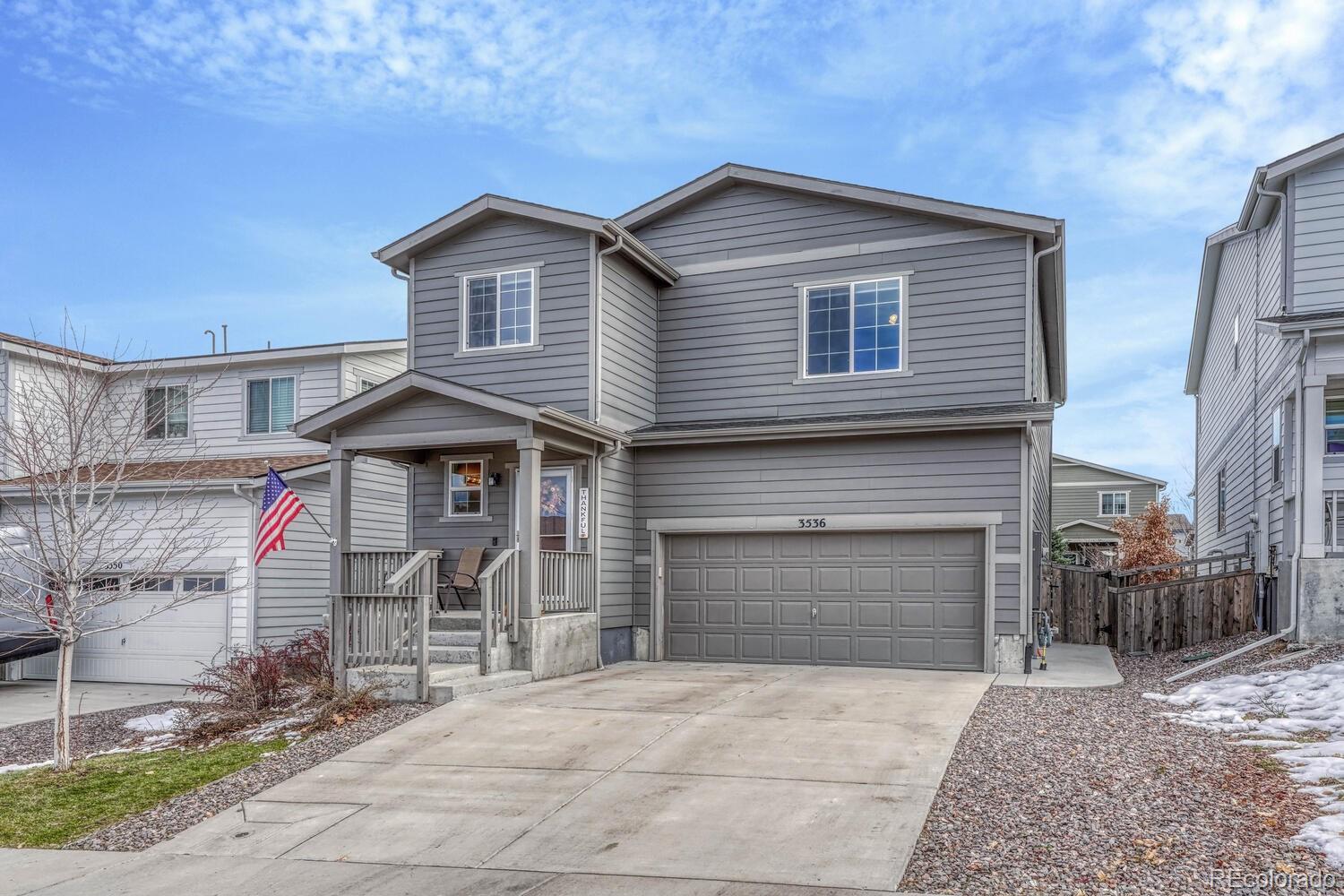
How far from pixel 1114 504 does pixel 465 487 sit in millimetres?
32409

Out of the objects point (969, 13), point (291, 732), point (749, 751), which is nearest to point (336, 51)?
point (969, 13)

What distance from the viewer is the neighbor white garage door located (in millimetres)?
18000

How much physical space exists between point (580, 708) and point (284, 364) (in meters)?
12.7

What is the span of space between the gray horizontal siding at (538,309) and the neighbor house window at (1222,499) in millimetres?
14676

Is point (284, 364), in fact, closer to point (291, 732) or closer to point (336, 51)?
point (336, 51)

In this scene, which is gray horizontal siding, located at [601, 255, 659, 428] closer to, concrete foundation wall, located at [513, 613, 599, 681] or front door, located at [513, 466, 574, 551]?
front door, located at [513, 466, 574, 551]

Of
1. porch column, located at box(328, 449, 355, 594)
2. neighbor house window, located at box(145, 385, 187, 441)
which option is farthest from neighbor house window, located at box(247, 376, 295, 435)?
porch column, located at box(328, 449, 355, 594)

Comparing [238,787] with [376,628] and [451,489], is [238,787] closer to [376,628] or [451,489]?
[376,628]

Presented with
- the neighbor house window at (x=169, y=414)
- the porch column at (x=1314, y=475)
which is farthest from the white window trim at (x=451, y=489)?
the porch column at (x=1314, y=475)

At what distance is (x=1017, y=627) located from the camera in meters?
13.8

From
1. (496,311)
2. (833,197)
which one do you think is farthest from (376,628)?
(833,197)

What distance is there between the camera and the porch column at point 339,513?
13461 millimetres

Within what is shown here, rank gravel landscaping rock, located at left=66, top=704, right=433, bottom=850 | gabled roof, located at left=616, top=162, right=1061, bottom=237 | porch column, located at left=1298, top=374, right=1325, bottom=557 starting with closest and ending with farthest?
gravel landscaping rock, located at left=66, top=704, right=433, bottom=850, porch column, located at left=1298, top=374, right=1325, bottom=557, gabled roof, located at left=616, top=162, right=1061, bottom=237

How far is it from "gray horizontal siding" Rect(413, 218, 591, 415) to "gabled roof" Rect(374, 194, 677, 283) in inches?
7.2
